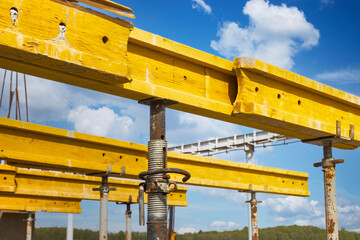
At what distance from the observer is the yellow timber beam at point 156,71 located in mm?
6477

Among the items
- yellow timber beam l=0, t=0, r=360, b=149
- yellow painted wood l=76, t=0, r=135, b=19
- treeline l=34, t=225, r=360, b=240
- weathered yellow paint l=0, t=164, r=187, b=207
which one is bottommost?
treeline l=34, t=225, r=360, b=240

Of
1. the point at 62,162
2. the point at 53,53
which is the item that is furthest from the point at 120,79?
the point at 62,162

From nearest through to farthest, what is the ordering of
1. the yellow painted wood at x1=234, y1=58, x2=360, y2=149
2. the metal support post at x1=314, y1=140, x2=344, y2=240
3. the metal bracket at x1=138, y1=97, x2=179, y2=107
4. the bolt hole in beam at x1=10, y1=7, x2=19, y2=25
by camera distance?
the bolt hole in beam at x1=10, y1=7, x2=19, y2=25, the metal bracket at x1=138, y1=97, x2=179, y2=107, the yellow painted wood at x1=234, y1=58, x2=360, y2=149, the metal support post at x1=314, y1=140, x2=344, y2=240

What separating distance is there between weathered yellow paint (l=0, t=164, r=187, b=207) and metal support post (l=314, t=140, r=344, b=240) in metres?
11.7

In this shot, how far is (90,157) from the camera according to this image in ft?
51.0

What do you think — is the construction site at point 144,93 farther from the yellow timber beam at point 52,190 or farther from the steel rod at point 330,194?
the yellow timber beam at point 52,190

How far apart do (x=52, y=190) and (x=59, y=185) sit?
1.49ft

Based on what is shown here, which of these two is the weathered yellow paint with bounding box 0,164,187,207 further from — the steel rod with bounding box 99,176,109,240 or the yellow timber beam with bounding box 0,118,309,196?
the steel rod with bounding box 99,176,109,240

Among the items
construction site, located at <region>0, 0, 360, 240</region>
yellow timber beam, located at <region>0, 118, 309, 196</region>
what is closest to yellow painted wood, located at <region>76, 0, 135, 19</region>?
construction site, located at <region>0, 0, 360, 240</region>

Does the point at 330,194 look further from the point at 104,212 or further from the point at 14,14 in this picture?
the point at 104,212

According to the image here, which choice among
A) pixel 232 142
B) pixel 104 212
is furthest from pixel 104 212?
pixel 232 142

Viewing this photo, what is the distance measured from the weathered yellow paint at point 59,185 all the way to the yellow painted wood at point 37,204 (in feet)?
0.79

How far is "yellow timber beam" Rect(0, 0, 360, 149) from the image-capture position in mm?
6477

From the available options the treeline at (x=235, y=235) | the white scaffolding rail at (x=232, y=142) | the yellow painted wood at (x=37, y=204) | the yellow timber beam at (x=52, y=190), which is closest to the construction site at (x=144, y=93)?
the yellow timber beam at (x=52, y=190)
